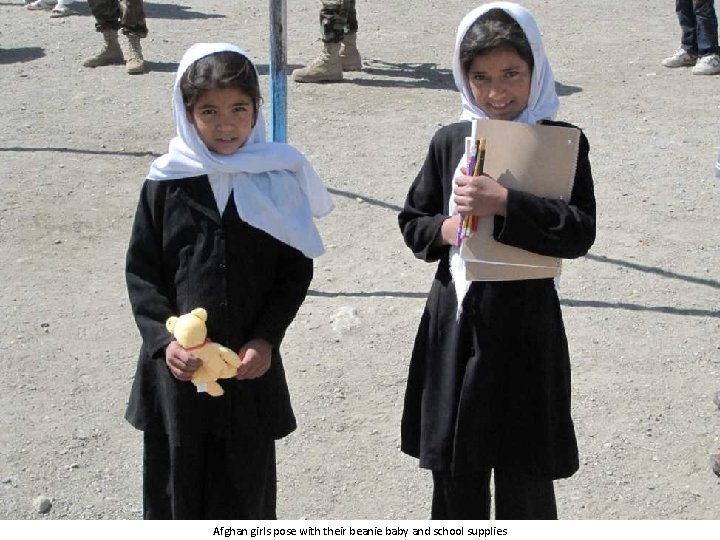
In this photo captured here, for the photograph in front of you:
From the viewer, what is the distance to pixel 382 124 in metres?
8.41

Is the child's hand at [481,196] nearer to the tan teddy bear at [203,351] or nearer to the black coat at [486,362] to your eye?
the black coat at [486,362]

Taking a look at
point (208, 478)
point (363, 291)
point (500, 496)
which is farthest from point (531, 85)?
point (363, 291)

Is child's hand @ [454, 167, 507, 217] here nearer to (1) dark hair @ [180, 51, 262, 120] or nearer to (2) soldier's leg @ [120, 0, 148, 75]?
(1) dark hair @ [180, 51, 262, 120]

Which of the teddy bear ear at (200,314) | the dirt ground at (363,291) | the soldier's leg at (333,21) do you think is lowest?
the dirt ground at (363,291)

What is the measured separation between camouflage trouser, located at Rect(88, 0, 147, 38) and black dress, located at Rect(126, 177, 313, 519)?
7352 mm

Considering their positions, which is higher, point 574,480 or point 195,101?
point 195,101

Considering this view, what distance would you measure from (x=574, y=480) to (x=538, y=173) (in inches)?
62.0

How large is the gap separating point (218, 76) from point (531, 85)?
78cm

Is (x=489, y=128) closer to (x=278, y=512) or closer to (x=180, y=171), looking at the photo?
(x=180, y=171)

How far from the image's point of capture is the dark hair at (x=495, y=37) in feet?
9.26

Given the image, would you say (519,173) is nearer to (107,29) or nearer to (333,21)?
(333,21)

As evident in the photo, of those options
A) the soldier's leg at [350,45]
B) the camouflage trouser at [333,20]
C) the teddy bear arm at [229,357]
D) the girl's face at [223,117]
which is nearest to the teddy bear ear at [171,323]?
the teddy bear arm at [229,357]

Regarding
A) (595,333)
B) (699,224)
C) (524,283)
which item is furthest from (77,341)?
(699,224)

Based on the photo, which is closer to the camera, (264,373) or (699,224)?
(264,373)
